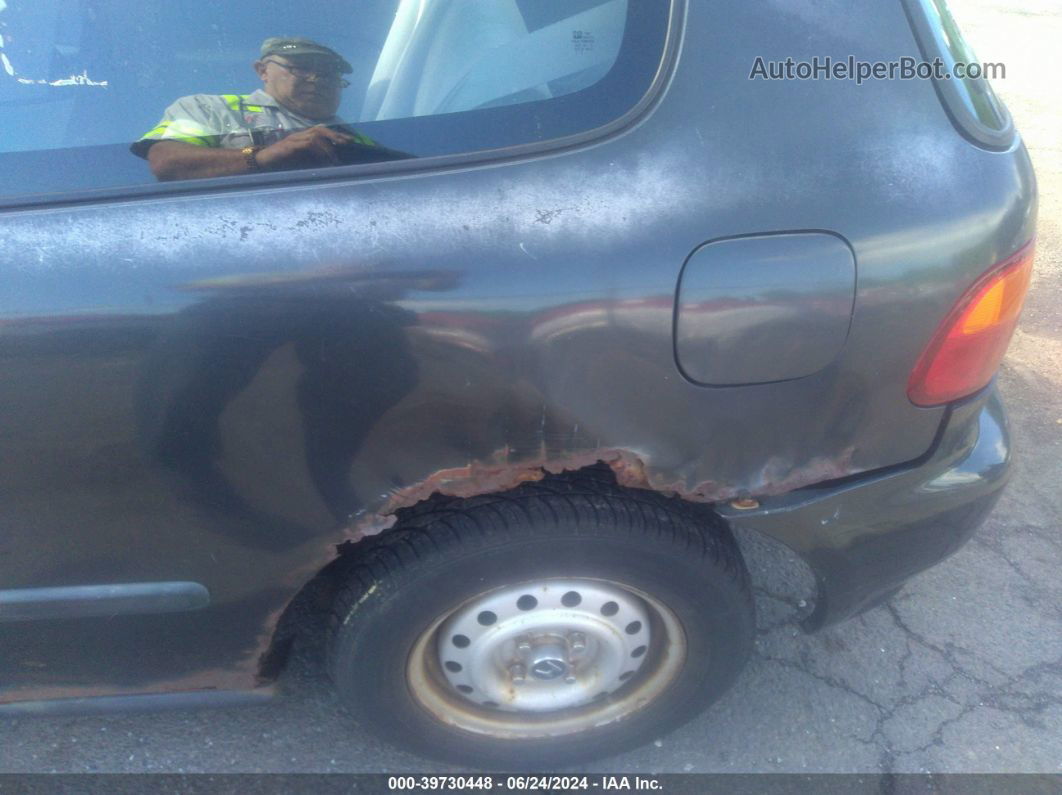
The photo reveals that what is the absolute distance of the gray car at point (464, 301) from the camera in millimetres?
1368

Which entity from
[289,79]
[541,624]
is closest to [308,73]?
[289,79]

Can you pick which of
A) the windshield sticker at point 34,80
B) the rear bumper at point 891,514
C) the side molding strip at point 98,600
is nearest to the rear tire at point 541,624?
the rear bumper at point 891,514

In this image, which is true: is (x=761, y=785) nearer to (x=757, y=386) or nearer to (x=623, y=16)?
(x=757, y=386)

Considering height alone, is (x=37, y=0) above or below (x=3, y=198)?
above

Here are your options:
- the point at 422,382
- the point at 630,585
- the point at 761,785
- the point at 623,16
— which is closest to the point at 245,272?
the point at 422,382

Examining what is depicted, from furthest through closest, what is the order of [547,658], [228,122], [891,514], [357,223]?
[547,658] < [891,514] < [228,122] < [357,223]

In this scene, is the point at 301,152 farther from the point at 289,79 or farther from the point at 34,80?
the point at 34,80

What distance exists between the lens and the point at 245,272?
4.42 feet

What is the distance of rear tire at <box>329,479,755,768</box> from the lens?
1.59 m

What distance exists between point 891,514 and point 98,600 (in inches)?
62.1

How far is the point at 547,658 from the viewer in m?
1.83

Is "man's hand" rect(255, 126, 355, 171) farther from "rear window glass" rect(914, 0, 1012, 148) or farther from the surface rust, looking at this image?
"rear window glass" rect(914, 0, 1012, 148)

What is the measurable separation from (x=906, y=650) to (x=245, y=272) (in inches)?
79.4

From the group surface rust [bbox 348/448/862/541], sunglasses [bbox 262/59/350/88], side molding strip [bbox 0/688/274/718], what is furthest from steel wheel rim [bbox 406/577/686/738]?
sunglasses [bbox 262/59/350/88]
